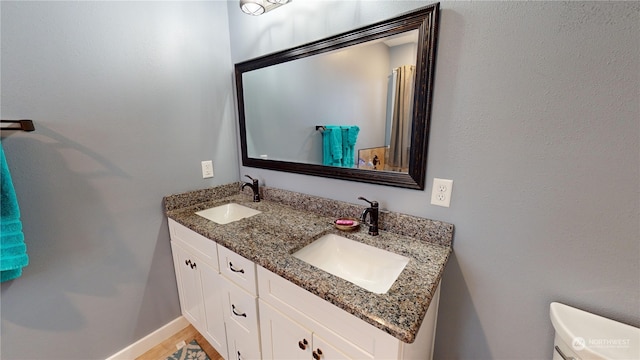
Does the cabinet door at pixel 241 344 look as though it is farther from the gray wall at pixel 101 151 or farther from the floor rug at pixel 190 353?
the gray wall at pixel 101 151

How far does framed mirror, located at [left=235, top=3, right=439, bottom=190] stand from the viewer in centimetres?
103

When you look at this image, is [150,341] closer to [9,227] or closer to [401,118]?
[9,227]

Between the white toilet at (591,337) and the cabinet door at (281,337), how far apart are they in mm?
815

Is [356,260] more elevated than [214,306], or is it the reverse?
[356,260]


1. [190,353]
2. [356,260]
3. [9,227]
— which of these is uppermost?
[9,227]

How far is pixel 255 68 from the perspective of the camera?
1620 millimetres

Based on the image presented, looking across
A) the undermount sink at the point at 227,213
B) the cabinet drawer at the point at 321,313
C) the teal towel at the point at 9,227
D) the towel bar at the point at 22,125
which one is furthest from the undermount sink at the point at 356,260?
the towel bar at the point at 22,125

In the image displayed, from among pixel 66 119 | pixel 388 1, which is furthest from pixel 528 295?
pixel 66 119

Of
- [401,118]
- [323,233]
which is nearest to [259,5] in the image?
[401,118]

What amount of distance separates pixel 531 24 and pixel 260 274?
1323 millimetres

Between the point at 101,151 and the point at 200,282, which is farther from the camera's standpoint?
the point at 200,282

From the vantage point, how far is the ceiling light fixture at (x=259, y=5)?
4.38ft

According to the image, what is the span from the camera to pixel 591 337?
0.74 metres

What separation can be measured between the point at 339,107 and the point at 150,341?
191 cm
